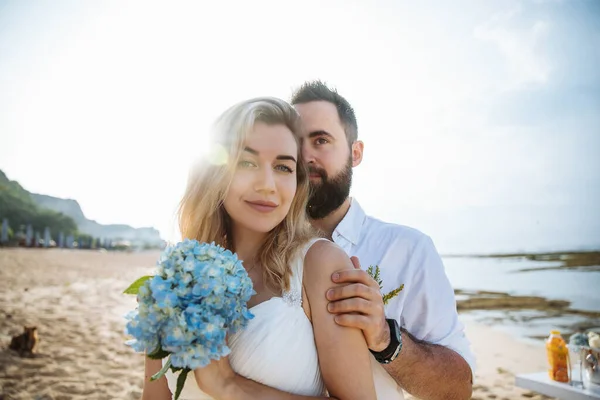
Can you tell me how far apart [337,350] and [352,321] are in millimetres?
150

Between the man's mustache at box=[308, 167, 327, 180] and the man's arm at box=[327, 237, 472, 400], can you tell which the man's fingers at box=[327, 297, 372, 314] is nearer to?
the man's arm at box=[327, 237, 472, 400]

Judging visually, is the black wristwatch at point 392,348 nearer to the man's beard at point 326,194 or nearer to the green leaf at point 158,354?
the green leaf at point 158,354

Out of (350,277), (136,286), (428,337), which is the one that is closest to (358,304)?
(350,277)

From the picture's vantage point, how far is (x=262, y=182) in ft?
7.80

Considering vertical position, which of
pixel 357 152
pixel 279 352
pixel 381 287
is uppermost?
pixel 357 152

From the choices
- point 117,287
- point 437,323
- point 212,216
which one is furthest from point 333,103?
point 117,287

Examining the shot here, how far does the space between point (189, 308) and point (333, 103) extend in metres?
2.61

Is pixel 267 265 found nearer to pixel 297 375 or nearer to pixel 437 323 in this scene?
pixel 297 375

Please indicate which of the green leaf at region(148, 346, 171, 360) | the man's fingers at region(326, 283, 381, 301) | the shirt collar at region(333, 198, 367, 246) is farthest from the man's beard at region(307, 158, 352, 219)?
the green leaf at region(148, 346, 171, 360)

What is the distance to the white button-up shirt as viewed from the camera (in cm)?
311

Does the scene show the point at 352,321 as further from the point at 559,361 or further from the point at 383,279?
the point at 559,361

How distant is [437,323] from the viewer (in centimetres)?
312

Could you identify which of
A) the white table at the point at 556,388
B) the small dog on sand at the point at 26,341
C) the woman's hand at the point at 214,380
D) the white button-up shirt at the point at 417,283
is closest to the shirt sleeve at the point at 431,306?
the white button-up shirt at the point at 417,283

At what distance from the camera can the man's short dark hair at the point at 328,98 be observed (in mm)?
3777
